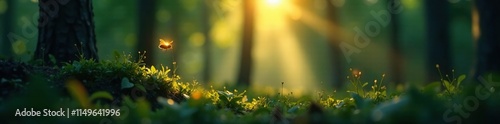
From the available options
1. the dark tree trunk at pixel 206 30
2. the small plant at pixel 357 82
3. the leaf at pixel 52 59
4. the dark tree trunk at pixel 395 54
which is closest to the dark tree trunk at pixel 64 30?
the leaf at pixel 52 59

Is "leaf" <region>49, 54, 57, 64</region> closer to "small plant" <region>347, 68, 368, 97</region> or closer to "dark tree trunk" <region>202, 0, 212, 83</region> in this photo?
"small plant" <region>347, 68, 368, 97</region>

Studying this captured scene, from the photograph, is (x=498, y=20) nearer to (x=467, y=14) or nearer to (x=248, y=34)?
(x=248, y=34)

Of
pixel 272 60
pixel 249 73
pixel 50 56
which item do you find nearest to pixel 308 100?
pixel 50 56

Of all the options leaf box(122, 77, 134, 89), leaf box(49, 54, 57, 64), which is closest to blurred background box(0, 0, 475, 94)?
leaf box(49, 54, 57, 64)

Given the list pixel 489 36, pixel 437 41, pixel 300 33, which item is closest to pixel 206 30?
pixel 300 33

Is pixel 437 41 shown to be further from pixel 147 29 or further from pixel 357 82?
pixel 357 82
